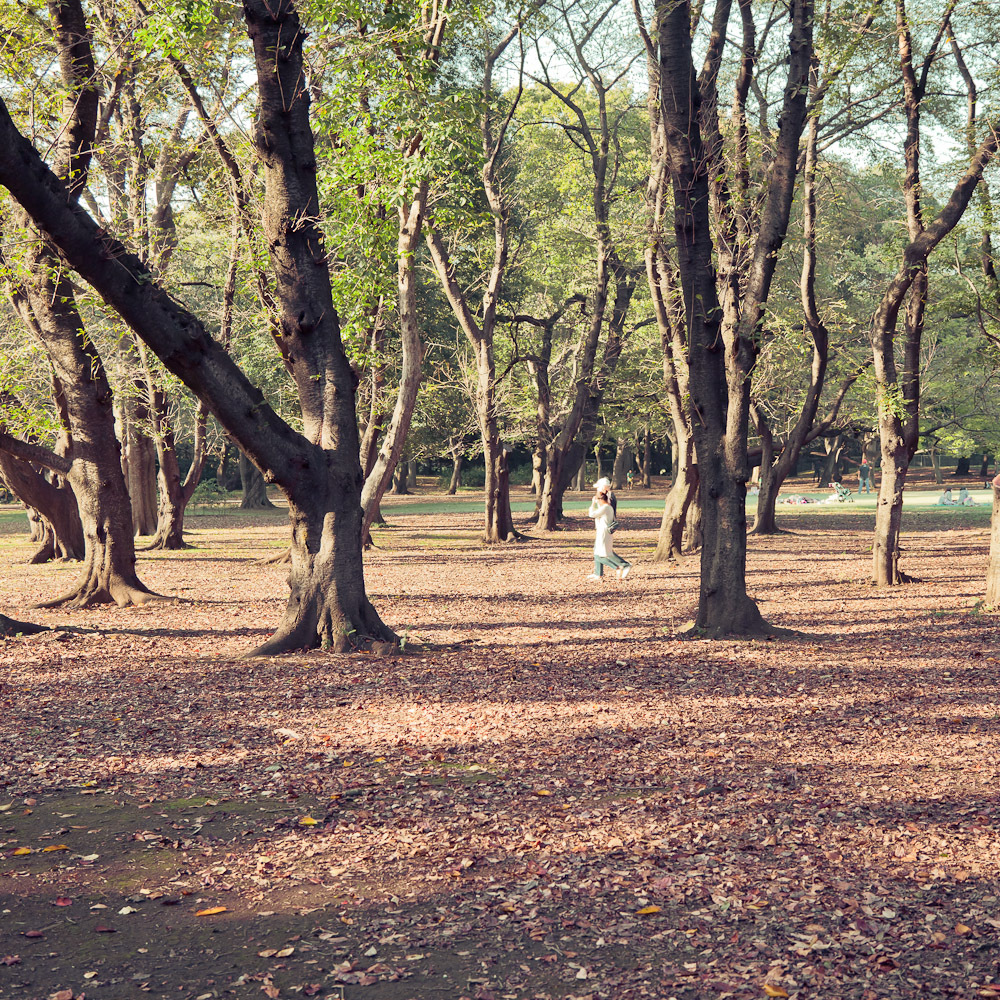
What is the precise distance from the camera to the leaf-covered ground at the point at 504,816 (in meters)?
3.84

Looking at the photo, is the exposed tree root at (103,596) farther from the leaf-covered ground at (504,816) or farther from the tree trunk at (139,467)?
the tree trunk at (139,467)

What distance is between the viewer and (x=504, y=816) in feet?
17.7

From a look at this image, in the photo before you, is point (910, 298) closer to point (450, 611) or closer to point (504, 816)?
point (450, 611)

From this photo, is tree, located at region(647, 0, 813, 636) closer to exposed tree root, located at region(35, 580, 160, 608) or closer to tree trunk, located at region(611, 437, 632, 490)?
exposed tree root, located at region(35, 580, 160, 608)

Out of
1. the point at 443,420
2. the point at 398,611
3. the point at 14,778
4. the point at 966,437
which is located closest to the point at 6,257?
the point at 398,611

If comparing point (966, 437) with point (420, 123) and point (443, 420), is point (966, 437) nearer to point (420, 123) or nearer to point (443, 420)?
point (443, 420)

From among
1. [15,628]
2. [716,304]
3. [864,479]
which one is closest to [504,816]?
[716,304]

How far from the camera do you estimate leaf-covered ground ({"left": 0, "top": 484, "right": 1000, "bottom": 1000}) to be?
12.6 feet

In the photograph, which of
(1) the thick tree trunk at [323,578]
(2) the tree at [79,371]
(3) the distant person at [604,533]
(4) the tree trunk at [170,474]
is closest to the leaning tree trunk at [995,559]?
(3) the distant person at [604,533]

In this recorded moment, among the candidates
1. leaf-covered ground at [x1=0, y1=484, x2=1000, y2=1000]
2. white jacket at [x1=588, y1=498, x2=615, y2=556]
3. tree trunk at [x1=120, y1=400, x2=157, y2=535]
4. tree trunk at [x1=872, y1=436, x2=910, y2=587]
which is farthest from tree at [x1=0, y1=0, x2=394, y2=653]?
tree trunk at [x1=120, y1=400, x2=157, y2=535]

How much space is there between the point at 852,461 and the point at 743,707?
61.1 meters

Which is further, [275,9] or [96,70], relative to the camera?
[96,70]

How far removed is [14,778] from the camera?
6.26 meters

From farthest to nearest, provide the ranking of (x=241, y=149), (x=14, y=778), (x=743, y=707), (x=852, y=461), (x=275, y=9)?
(x=852, y=461), (x=241, y=149), (x=275, y=9), (x=743, y=707), (x=14, y=778)
